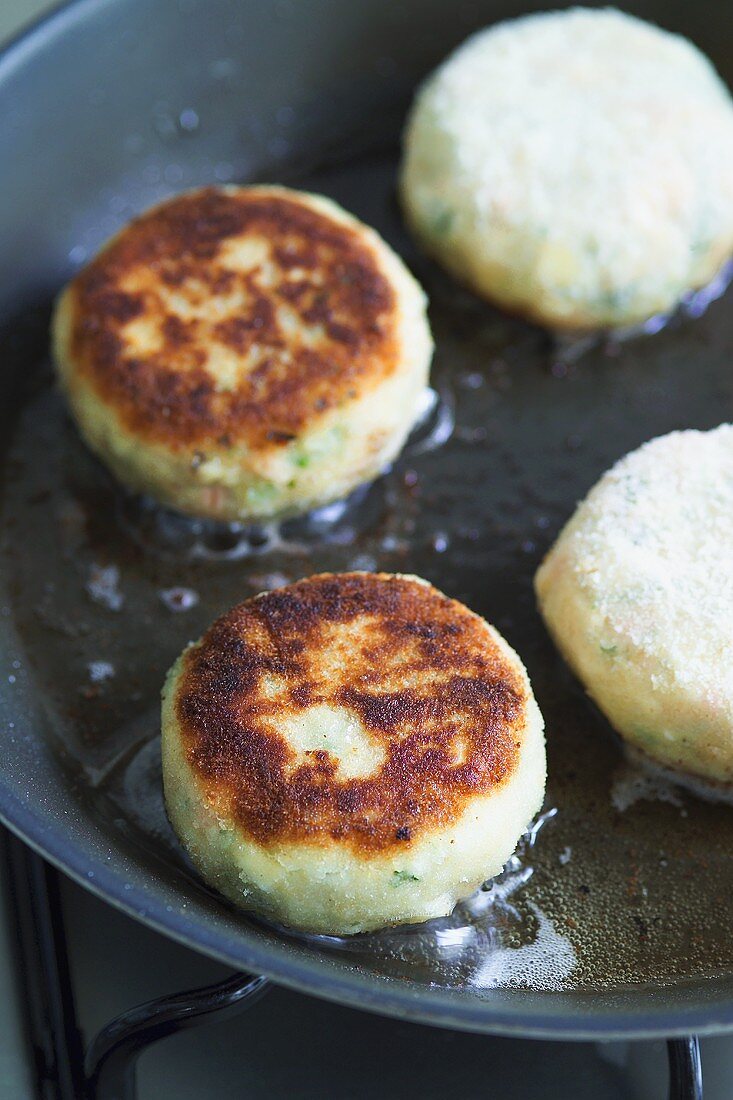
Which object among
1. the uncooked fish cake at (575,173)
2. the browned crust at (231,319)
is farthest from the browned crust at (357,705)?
the uncooked fish cake at (575,173)

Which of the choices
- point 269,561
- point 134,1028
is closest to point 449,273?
point 269,561

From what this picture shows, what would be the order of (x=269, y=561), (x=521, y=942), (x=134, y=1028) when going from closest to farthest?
(x=134, y=1028)
(x=521, y=942)
(x=269, y=561)

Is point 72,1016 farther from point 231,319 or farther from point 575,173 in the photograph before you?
point 575,173

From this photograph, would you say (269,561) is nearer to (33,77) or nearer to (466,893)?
(466,893)

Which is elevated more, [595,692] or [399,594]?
[399,594]

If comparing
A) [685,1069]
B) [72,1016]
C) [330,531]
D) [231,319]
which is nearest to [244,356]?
[231,319]

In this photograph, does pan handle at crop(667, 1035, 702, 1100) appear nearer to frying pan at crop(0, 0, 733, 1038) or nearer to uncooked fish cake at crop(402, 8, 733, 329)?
frying pan at crop(0, 0, 733, 1038)

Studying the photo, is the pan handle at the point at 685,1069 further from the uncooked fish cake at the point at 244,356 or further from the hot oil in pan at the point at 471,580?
the uncooked fish cake at the point at 244,356
